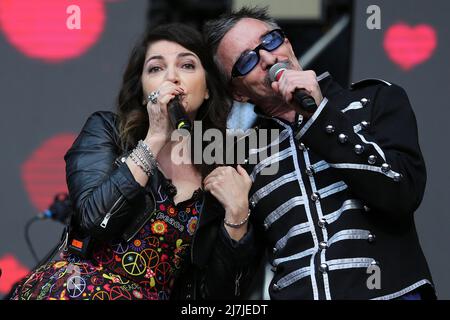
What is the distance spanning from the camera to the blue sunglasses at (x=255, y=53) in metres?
2.62

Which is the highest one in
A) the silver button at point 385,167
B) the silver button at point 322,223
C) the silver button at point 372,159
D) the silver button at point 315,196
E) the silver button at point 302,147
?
the silver button at point 372,159

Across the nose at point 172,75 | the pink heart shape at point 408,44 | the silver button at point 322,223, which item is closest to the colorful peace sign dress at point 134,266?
the nose at point 172,75

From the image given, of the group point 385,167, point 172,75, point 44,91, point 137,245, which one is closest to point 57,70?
point 44,91

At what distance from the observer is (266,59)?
261 cm

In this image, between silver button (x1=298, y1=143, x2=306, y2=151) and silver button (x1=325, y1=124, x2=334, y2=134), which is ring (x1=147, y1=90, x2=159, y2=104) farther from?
silver button (x1=325, y1=124, x2=334, y2=134)

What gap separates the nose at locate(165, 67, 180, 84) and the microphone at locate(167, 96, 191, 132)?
0.35 ft

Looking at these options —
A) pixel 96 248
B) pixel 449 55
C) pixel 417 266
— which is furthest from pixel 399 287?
pixel 449 55

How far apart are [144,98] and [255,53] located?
44 centimetres

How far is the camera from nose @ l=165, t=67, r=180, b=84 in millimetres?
2590

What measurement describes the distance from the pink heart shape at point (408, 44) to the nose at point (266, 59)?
152cm

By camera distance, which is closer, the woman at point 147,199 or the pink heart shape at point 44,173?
the woman at point 147,199

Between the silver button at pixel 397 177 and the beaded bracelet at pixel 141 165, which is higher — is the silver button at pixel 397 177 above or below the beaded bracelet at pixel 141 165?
above

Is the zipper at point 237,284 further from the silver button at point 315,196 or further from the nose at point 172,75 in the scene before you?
the nose at point 172,75

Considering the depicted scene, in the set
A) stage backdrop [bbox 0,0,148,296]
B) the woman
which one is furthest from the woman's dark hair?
stage backdrop [bbox 0,0,148,296]
